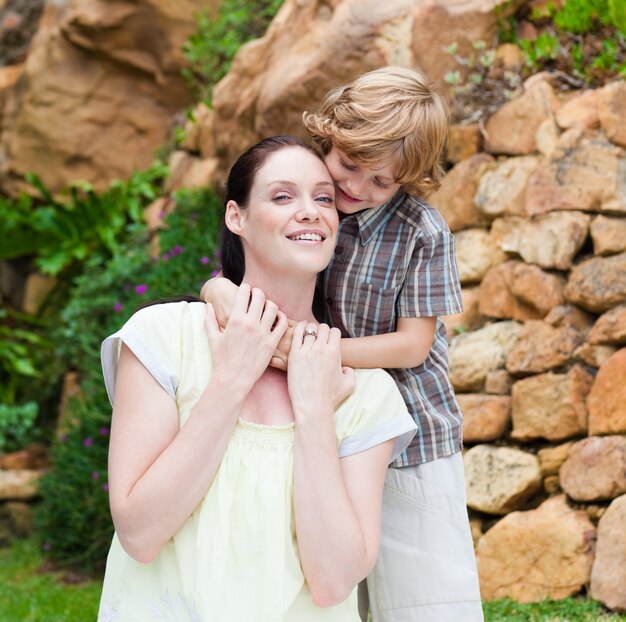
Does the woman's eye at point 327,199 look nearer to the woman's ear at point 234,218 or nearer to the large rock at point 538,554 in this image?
the woman's ear at point 234,218

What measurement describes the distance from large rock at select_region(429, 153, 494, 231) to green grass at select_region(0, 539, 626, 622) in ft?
6.81

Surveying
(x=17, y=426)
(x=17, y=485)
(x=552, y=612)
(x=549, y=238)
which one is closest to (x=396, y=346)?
(x=552, y=612)

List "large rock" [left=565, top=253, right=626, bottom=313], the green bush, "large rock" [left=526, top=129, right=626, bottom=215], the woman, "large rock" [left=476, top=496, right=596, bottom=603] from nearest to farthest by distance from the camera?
the woman, "large rock" [left=476, top=496, right=596, bottom=603], "large rock" [left=565, top=253, right=626, bottom=313], "large rock" [left=526, top=129, right=626, bottom=215], the green bush

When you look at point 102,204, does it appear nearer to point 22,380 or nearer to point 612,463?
point 22,380

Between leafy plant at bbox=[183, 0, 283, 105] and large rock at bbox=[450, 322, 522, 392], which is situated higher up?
leafy plant at bbox=[183, 0, 283, 105]

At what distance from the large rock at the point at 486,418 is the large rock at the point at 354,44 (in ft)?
6.29

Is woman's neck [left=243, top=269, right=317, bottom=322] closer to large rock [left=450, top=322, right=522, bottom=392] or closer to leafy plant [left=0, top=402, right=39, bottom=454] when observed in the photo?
large rock [left=450, top=322, right=522, bottom=392]

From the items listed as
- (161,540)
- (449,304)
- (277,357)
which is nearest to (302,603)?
(161,540)

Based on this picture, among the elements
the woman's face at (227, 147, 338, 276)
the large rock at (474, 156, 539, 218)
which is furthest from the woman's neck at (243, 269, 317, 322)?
the large rock at (474, 156, 539, 218)

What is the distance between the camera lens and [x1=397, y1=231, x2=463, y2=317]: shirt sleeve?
2762 millimetres

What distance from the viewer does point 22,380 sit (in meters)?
8.12

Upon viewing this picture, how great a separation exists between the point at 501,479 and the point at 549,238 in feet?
4.02

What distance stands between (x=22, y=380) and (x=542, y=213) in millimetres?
4964

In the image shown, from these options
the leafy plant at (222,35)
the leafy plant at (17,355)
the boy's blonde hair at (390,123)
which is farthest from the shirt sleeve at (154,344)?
the leafy plant at (17,355)
